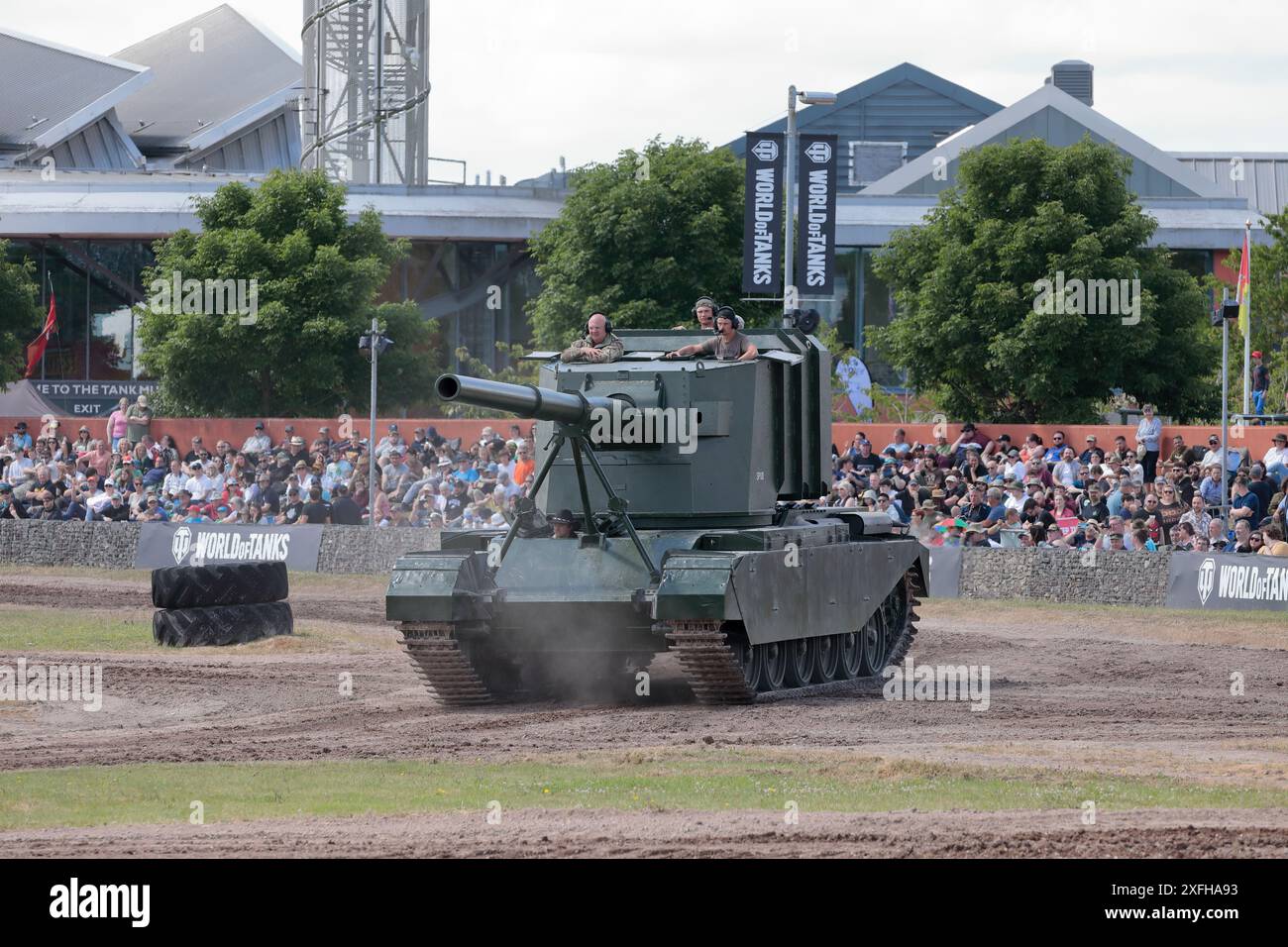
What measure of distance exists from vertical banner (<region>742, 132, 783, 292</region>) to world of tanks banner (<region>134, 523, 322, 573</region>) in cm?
881

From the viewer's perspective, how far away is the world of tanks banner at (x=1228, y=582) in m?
25.4

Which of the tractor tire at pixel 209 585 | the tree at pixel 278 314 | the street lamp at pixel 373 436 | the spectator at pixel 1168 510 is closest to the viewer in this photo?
the tractor tire at pixel 209 585

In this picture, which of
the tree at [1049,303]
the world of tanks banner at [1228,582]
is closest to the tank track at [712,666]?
the world of tanks banner at [1228,582]

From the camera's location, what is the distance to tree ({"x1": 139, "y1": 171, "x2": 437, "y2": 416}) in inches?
1710

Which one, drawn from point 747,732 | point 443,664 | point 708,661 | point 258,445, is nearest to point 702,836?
point 747,732

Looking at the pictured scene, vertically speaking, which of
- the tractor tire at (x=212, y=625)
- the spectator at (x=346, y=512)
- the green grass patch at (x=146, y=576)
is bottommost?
the green grass patch at (x=146, y=576)

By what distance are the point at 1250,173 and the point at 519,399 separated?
53.5 metres

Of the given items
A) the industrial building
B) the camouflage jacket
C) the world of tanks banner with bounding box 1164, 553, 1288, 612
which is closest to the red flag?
the industrial building

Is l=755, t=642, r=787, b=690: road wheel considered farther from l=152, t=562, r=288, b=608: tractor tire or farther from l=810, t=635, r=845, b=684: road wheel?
l=152, t=562, r=288, b=608: tractor tire

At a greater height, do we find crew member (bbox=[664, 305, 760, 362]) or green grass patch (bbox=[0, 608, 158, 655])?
crew member (bbox=[664, 305, 760, 362])

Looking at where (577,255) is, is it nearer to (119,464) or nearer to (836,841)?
(119,464)

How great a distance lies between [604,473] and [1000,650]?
6.89 meters

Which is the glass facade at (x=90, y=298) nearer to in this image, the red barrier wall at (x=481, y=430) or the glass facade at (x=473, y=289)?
the glass facade at (x=473, y=289)

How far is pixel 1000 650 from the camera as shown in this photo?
23031 mm
